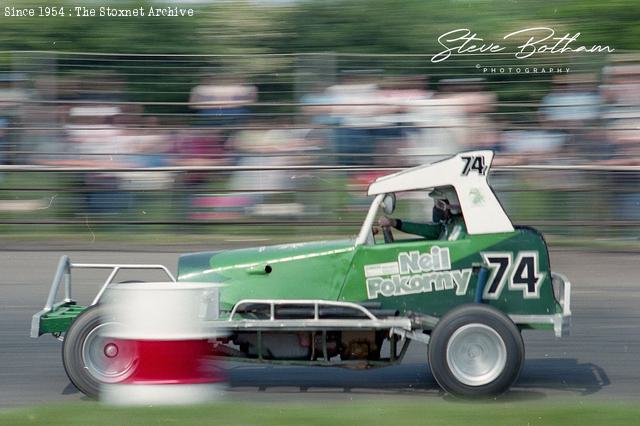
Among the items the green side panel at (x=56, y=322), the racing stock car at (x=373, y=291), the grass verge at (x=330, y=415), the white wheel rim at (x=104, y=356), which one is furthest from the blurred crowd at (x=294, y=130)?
the grass verge at (x=330, y=415)

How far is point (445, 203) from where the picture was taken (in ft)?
25.2

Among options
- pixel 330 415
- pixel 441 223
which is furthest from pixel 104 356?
pixel 441 223

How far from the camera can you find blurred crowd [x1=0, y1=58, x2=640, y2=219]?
13961 millimetres

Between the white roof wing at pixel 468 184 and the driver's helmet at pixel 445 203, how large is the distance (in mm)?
117

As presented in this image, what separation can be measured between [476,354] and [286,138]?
301 inches

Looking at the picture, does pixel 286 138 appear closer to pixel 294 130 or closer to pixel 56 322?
pixel 294 130

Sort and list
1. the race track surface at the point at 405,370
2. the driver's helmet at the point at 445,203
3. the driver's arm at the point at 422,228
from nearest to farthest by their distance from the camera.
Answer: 1. the race track surface at the point at 405,370
2. the driver's helmet at the point at 445,203
3. the driver's arm at the point at 422,228

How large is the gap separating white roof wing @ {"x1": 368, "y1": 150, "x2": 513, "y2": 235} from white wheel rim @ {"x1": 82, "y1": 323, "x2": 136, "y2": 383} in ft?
6.43

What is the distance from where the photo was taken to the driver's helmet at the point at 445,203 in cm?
761

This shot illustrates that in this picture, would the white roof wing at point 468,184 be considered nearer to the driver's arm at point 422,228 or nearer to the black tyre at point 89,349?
the driver's arm at point 422,228

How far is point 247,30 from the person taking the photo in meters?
16.7

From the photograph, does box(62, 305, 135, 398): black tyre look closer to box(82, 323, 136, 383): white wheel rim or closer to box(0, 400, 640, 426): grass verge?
box(82, 323, 136, 383): white wheel rim

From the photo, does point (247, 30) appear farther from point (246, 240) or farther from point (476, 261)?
point (476, 261)
